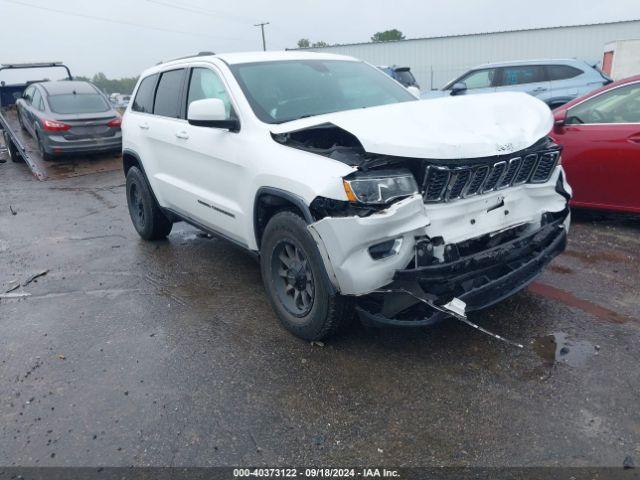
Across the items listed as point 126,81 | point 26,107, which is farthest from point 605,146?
point 126,81

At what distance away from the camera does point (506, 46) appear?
89.4 feet

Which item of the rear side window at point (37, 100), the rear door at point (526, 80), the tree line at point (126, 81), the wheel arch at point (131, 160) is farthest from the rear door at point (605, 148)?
the tree line at point (126, 81)

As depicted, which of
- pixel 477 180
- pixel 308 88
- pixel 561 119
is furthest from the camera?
pixel 561 119

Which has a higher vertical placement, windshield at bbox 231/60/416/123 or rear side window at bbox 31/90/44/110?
windshield at bbox 231/60/416/123

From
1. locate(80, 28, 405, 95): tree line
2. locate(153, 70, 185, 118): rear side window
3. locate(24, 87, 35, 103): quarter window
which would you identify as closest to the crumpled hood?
locate(153, 70, 185, 118): rear side window

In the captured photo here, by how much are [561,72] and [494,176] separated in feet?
30.4

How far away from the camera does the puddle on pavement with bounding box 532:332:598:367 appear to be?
3.17m

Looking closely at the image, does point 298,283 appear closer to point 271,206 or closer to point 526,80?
point 271,206

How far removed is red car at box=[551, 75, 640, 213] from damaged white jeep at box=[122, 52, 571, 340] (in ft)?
5.78

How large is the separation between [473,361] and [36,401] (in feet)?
8.73

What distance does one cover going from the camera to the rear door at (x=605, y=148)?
4961 millimetres

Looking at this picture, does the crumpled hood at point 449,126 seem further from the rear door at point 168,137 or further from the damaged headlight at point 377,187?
the rear door at point 168,137

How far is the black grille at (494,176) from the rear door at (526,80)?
871cm

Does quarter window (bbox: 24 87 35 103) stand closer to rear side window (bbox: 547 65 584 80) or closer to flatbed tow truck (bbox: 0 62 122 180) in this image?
flatbed tow truck (bbox: 0 62 122 180)
